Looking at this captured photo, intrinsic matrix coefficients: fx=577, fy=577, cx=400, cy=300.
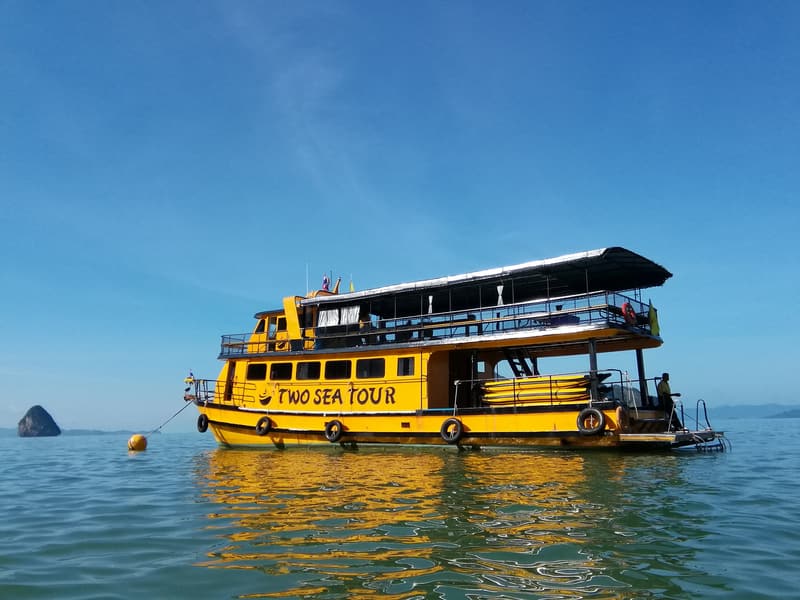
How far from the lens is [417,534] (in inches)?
275

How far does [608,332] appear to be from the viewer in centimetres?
1641

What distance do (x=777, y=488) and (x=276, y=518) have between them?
9089 millimetres

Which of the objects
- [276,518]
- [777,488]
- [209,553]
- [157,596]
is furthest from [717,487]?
[157,596]

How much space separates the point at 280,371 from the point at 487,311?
863 centimetres

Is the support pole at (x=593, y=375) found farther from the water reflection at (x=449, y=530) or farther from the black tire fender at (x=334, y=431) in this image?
the black tire fender at (x=334, y=431)

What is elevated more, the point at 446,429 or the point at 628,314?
the point at 628,314

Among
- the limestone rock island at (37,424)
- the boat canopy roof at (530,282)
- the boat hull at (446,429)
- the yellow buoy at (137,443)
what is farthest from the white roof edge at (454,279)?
the limestone rock island at (37,424)

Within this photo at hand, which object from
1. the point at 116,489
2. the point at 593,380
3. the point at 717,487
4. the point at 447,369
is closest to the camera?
the point at 717,487

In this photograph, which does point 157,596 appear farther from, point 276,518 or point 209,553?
point 276,518

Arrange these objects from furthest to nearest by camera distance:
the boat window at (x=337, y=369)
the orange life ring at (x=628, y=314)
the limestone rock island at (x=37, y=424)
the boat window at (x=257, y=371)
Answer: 1. the limestone rock island at (x=37, y=424)
2. the boat window at (x=257, y=371)
3. the boat window at (x=337, y=369)
4. the orange life ring at (x=628, y=314)

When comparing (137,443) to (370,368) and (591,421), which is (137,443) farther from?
(591,421)

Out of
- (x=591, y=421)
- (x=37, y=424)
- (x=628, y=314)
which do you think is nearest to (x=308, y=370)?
(x=591, y=421)

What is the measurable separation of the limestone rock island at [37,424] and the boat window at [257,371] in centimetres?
12999

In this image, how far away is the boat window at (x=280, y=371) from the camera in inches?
869
